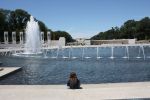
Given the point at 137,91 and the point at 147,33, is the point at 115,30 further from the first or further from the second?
the point at 137,91

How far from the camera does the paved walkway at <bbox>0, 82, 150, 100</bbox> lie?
40.3 ft

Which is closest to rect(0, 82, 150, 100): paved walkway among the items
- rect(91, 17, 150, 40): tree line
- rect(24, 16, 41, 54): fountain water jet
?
rect(24, 16, 41, 54): fountain water jet

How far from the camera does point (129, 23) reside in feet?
560

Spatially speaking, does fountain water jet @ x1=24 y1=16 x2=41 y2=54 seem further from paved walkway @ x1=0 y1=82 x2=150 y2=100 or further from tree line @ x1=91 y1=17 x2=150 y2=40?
tree line @ x1=91 y1=17 x2=150 y2=40

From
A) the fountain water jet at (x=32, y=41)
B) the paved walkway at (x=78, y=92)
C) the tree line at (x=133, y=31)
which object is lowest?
the paved walkway at (x=78, y=92)

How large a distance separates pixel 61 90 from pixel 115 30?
543ft

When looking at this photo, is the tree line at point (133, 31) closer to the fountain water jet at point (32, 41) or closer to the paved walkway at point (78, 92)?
the fountain water jet at point (32, 41)

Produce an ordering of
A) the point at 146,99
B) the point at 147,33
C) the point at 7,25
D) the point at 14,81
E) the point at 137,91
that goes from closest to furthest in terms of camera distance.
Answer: the point at 146,99 → the point at 137,91 → the point at 14,81 → the point at 7,25 → the point at 147,33

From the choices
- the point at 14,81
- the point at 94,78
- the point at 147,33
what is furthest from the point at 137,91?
the point at 147,33

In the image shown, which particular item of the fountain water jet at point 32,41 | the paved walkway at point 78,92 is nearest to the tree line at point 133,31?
the fountain water jet at point 32,41

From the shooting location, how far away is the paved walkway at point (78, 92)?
1230cm

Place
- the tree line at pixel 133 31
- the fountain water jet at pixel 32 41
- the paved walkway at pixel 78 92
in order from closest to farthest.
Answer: the paved walkway at pixel 78 92, the fountain water jet at pixel 32 41, the tree line at pixel 133 31

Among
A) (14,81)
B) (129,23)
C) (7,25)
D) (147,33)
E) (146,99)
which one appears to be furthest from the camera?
(129,23)

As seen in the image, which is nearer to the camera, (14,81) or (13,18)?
(14,81)
